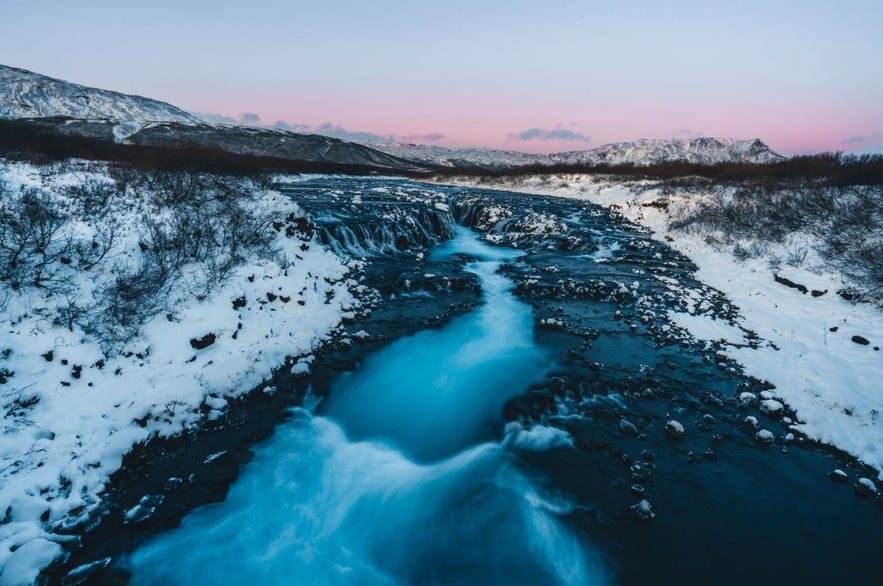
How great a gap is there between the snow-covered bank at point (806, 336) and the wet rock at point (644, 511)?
4.00 metres

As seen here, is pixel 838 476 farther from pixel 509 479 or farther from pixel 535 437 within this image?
pixel 509 479

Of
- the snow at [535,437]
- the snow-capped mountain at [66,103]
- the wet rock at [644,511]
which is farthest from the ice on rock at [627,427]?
the snow-capped mountain at [66,103]

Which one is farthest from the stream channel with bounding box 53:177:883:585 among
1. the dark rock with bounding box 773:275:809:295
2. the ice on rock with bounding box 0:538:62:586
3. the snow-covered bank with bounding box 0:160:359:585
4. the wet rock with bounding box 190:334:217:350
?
the dark rock with bounding box 773:275:809:295

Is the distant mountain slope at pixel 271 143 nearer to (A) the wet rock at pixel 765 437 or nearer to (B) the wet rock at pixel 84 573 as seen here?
(A) the wet rock at pixel 765 437

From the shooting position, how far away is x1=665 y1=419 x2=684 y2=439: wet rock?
273 inches

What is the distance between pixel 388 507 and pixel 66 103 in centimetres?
18857

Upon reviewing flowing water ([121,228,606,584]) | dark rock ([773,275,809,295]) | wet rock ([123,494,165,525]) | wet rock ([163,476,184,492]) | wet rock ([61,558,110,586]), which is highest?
dark rock ([773,275,809,295])

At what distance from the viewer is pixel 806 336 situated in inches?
383

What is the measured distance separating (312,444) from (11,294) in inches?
259

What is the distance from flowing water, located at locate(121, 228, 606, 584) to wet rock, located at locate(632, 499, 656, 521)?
95 centimetres

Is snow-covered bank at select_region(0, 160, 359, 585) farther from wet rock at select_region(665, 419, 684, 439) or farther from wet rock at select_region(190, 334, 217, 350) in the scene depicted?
wet rock at select_region(665, 419, 684, 439)

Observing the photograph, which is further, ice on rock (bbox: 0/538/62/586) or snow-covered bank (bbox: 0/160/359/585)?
snow-covered bank (bbox: 0/160/359/585)

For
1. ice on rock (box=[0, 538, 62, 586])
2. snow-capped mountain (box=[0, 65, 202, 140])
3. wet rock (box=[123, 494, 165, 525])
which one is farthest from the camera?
snow-capped mountain (box=[0, 65, 202, 140])

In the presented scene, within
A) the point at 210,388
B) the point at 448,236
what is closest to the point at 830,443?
the point at 210,388
